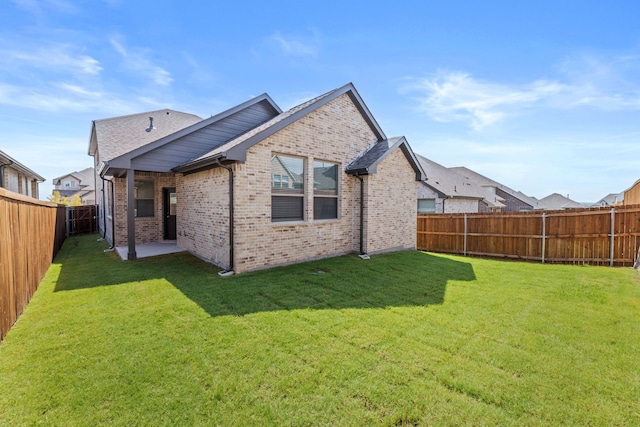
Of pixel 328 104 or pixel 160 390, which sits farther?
pixel 328 104

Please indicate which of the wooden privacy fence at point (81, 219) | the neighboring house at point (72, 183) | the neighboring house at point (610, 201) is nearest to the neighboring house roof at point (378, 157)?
the wooden privacy fence at point (81, 219)

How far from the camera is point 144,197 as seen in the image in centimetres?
1191

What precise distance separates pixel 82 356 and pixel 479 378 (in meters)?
4.56

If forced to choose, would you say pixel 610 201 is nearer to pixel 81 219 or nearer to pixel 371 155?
pixel 371 155

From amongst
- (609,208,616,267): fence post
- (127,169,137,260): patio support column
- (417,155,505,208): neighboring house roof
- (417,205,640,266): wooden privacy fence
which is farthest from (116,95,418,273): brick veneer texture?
(417,155,505,208): neighboring house roof

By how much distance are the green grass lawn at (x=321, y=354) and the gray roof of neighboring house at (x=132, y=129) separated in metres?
6.49

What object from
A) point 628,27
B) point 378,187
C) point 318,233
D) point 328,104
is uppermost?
point 628,27

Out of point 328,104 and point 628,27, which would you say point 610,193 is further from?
point 328,104

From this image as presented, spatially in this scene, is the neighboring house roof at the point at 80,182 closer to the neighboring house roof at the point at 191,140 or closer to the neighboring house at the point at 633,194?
the neighboring house roof at the point at 191,140

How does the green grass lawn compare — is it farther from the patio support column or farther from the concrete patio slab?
the concrete patio slab

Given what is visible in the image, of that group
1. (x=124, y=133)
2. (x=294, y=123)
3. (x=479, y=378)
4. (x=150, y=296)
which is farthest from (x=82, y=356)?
(x=124, y=133)

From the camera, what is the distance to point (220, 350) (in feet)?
11.7

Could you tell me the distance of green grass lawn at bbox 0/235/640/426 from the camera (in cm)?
256

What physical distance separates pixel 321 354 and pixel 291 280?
10.7ft
